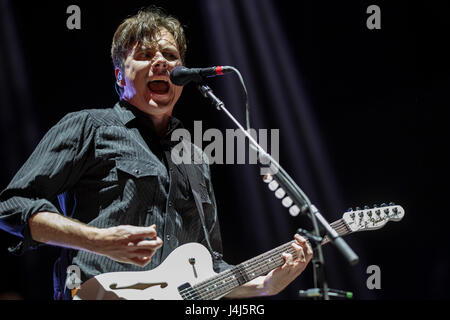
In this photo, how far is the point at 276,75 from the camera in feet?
12.9

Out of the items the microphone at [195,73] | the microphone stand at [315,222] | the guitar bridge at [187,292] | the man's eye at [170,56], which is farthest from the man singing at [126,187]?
the microphone stand at [315,222]

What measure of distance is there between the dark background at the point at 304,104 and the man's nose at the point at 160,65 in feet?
4.66

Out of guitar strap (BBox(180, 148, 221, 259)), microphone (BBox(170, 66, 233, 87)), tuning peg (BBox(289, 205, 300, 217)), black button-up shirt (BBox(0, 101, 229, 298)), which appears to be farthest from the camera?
guitar strap (BBox(180, 148, 221, 259))

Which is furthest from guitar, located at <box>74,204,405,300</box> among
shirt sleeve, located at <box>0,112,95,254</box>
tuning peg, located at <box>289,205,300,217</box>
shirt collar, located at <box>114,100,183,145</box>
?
shirt collar, located at <box>114,100,183,145</box>

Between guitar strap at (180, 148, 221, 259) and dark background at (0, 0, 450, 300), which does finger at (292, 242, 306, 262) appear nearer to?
guitar strap at (180, 148, 221, 259)

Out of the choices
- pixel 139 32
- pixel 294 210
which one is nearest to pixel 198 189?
pixel 294 210

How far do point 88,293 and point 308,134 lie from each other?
263 cm

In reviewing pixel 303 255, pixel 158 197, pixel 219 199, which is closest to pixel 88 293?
pixel 158 197

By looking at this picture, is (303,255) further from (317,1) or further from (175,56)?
(317,1)

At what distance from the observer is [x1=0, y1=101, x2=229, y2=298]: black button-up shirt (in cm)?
174

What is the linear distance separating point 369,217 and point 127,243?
140 cm

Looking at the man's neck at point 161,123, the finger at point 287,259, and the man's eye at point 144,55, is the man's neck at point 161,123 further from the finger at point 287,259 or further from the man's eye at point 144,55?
the finger at point 287,259

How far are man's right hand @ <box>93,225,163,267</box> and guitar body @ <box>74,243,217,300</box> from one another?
9cm

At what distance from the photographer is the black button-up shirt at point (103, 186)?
5.72ft
